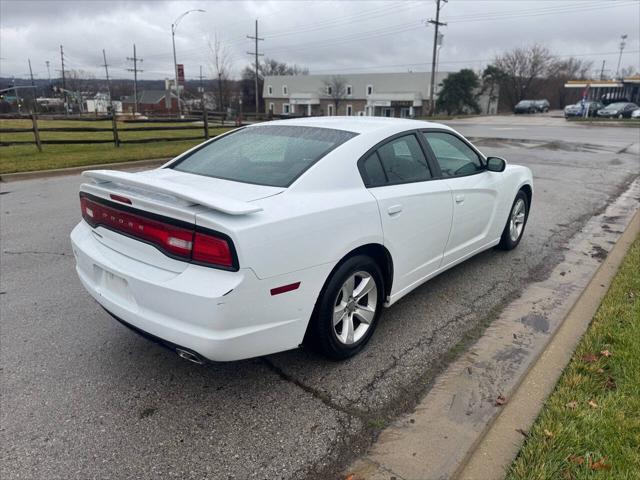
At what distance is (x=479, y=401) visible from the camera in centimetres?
276

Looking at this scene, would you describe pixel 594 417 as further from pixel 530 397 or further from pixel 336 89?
pixel 336 89

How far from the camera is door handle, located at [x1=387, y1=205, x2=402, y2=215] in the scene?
3.18 meters

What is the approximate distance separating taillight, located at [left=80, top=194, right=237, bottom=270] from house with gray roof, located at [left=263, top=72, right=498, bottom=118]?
60501 mm

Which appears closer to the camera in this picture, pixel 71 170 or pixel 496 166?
pixel 496 166

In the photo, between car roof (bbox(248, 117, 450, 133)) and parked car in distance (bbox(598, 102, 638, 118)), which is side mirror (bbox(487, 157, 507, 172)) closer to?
car roof (bbox(248, 117, 450, 133))

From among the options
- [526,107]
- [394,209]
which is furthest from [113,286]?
[526,107]

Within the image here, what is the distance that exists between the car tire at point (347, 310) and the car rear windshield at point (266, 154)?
0.69 metres

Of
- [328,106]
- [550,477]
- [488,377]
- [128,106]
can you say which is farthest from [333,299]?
[128,106]

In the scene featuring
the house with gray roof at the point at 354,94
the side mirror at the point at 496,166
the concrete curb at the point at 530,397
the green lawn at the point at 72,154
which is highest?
the house with gray roof at the point at 354,94

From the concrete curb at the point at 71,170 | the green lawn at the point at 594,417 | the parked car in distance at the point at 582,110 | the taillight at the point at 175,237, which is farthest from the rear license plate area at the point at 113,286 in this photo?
the parked car in distance at the point at 582,110

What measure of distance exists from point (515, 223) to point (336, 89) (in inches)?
2788

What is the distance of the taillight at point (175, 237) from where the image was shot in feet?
7.72

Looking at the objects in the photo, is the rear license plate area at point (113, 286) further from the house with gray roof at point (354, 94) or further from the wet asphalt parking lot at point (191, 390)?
the house with gray roof at point (354, 94)

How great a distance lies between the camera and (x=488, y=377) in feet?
9.87
